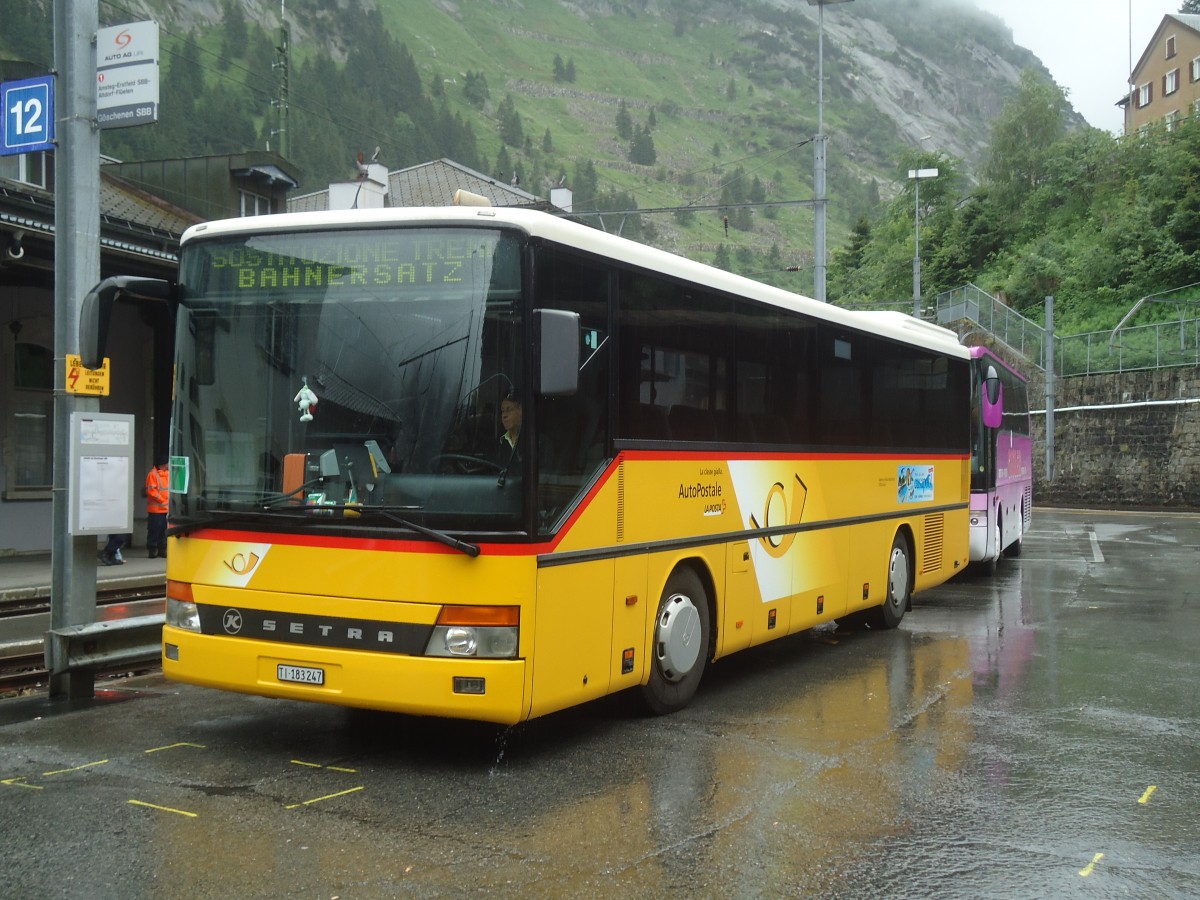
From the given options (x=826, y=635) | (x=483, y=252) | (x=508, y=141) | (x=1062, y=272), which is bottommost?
(x=826, y=635)

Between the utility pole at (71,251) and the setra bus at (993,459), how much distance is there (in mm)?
11363

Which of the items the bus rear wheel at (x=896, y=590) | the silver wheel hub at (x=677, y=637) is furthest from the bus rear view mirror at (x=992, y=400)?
the silver wheel hub at (x=677, y=637)

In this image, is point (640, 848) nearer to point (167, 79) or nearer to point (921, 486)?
point (921, 486)

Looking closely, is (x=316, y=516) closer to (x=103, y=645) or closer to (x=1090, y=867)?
(x=103, y=645)

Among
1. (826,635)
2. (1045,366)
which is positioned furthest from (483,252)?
(1045,366)

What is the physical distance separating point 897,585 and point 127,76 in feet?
27.6

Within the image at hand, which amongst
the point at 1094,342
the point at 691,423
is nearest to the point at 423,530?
the point at 691,423

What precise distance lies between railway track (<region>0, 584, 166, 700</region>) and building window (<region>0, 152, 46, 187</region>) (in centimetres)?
952

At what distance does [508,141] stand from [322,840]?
576 ft

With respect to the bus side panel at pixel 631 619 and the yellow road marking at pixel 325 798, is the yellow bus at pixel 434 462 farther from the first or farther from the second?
the yellow road marking at pixel 325 798

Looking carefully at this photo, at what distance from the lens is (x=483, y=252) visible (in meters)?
6.69

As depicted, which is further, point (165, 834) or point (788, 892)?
point (165, 834)

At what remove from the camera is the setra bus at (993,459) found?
57.6ft

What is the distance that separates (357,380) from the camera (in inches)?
266
